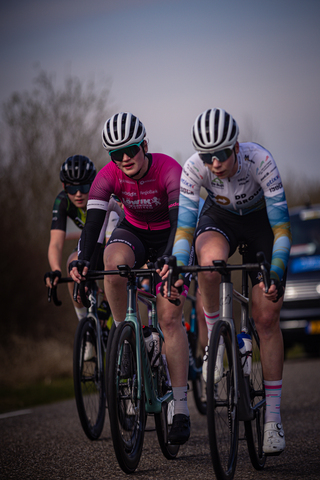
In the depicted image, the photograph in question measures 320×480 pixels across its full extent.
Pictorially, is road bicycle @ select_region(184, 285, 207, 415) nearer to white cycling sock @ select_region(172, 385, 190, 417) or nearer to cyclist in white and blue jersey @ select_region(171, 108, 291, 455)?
white cycling sock @ select_region(172, 385, 190, 417)

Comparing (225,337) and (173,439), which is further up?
(225,337)

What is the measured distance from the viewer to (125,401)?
4.39m

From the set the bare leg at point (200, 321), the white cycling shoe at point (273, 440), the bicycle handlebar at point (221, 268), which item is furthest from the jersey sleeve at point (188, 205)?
the bare leg at point (200, 321)

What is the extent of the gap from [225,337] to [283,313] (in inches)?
336

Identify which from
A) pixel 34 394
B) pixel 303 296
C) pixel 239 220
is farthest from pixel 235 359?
pixel 303 296

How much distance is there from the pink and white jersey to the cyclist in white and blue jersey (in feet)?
1.35

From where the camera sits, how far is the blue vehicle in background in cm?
1203

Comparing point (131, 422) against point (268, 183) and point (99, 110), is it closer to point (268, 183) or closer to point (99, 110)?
point (268, 183)

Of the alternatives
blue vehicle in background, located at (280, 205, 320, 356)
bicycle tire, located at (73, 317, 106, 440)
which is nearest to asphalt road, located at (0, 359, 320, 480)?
bicycle tire, located at (73, 317, 106, 440)

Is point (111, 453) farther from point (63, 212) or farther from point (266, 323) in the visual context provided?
point (63, 212)

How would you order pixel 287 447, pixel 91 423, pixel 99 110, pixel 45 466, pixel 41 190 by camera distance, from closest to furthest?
1. pixel 45 466
2. pixel 287 447
3. pixel 91 423
4. pixel 41 190
5. pixel 99 110

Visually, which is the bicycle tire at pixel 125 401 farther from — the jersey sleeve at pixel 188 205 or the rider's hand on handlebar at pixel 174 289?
the jersey sleeve at pixel 188 205

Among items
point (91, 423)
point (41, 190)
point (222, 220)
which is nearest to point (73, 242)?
point (41, 190)

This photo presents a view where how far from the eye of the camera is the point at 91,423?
5844mm
